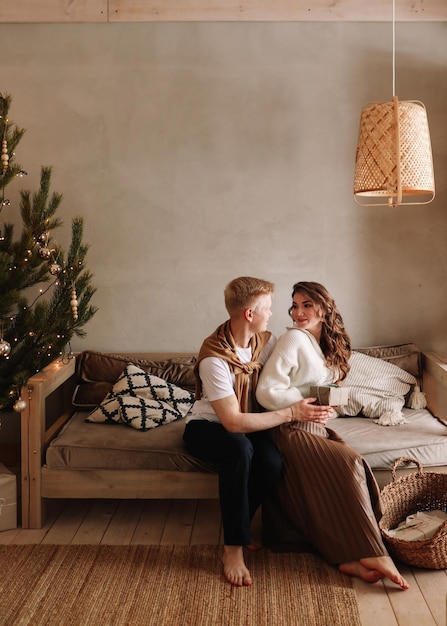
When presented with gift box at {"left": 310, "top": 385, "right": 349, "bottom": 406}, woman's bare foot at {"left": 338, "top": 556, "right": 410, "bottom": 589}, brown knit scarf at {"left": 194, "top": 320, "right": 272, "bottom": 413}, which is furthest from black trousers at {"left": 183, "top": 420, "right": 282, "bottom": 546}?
woman's bare foot at {"left": 338, "top": 556, "right": 410, "bottom": 589}

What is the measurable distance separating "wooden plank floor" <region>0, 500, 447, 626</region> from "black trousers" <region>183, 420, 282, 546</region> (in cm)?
29

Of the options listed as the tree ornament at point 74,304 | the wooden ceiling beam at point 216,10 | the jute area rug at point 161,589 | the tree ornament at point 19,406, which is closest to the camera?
the jute area rug at point 161,589

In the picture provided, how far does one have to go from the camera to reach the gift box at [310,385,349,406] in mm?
2705

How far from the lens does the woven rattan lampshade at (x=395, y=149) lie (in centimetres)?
309

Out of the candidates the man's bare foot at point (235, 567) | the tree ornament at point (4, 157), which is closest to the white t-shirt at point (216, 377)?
the man's bare foot at point (235, 567)

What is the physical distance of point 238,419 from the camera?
2.71 meters

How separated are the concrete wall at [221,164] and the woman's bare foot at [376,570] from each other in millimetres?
1474

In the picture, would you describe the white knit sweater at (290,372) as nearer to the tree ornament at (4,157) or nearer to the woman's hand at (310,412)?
the woman's hand at (310,412)

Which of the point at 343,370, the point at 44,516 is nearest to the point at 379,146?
the point at 343,370

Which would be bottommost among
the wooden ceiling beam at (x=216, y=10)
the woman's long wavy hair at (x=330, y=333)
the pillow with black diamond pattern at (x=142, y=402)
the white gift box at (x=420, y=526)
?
the white gift box at (x=420, y=526)

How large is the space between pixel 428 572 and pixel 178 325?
181 cm

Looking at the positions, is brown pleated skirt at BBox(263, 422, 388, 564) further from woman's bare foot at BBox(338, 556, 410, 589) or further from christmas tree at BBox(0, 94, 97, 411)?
christmas tree at BBox(0, 94, 97, 411)

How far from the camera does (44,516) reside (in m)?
3.04

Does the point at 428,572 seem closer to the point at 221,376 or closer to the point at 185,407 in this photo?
the point at 221,376
